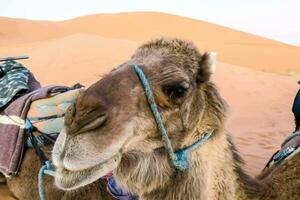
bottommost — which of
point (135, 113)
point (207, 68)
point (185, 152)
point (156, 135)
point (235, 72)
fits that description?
point (235, 72)

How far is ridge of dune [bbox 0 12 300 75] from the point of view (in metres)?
29.5

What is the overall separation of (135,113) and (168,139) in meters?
0.30

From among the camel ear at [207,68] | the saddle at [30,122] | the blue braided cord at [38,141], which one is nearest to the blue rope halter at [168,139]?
the camel ear at [207,68]

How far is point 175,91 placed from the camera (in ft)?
9.07

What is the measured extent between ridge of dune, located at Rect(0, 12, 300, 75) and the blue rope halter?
2366 centimetres

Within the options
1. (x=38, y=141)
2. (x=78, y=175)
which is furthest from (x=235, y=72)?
(x=78, y=175)

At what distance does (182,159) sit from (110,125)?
0.60 metres

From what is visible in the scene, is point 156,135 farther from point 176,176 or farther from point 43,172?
point 43,172

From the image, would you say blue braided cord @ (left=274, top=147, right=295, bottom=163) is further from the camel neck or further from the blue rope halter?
the blue rope halter

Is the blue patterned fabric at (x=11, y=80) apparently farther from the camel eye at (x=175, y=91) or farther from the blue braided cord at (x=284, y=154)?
the blue braided cord at (x=284, y=154)

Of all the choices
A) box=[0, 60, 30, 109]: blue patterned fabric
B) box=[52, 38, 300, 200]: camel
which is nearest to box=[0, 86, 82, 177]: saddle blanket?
box=[0, 60, 30, 109]: blue patterned fabric

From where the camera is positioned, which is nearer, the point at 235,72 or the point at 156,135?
the point at 156,135

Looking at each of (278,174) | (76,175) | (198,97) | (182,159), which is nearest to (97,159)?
(76,175)

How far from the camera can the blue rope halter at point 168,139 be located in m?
2.68
